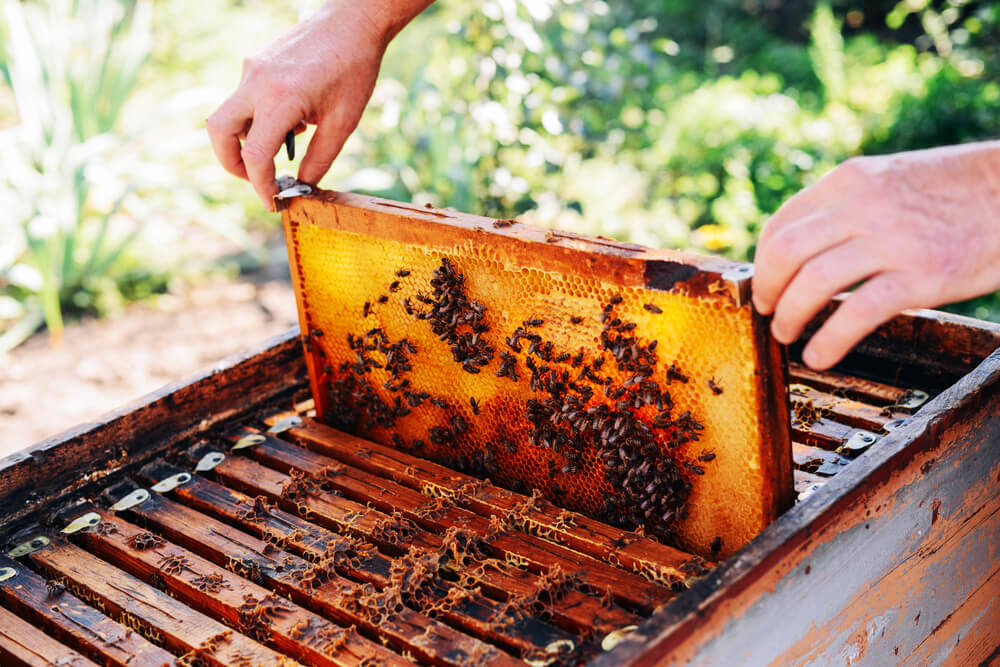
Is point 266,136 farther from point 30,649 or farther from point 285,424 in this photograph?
point 30,649

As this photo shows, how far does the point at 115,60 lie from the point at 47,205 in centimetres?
152

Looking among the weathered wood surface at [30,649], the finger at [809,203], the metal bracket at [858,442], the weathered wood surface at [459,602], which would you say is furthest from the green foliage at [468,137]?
the finger at [809,203]

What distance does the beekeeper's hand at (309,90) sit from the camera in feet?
7.27

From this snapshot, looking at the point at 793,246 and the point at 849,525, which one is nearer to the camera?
the point at 793,246

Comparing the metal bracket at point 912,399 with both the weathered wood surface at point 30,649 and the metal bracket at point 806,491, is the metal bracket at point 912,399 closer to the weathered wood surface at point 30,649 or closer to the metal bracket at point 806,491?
the metal bracket at point 806,491

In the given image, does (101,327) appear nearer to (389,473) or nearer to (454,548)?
(389,473)

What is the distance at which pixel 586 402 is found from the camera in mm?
1862

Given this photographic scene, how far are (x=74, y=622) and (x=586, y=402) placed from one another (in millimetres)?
1118

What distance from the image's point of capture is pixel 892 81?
23.8 ft

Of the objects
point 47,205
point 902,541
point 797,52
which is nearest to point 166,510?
point 902,541

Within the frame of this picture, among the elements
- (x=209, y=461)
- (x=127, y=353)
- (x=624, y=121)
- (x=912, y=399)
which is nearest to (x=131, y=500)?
(x=209, y=461)

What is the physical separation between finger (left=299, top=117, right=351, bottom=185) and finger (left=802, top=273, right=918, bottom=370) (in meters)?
1.45

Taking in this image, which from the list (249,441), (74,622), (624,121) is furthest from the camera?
(624,121)

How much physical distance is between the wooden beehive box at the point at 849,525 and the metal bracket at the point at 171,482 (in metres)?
0.13
